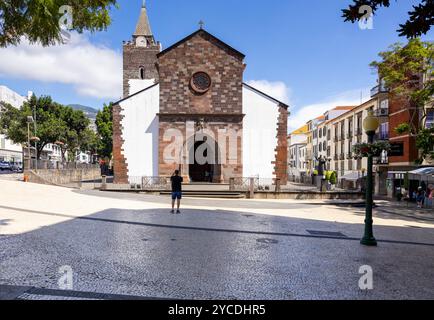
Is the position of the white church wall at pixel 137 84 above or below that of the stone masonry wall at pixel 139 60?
below

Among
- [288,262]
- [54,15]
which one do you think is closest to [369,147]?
[288,262]

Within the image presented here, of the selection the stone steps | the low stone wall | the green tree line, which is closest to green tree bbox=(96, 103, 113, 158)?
the green tree line

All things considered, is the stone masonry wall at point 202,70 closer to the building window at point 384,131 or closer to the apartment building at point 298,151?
the building window at point 384,131

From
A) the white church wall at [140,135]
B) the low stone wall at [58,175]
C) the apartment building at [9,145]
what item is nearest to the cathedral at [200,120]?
the white church wall at [140,135]

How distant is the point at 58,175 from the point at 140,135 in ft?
30.4

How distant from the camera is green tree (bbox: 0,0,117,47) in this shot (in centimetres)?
527

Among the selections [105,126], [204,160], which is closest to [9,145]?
[105,126]

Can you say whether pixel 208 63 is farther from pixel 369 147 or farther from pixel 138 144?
pixel 369 147

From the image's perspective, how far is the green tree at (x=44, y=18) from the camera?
5269mm

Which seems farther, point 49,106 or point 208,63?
point 49,106

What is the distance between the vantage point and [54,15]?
5465mm

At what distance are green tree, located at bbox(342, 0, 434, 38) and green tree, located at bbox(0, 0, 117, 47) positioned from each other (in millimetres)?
4950

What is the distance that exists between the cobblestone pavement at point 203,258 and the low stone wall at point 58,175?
14073 mm
